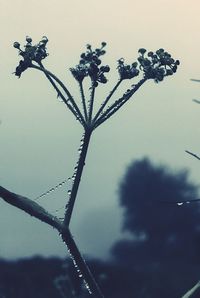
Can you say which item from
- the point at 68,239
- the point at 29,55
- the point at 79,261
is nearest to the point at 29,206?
the point at 68,239

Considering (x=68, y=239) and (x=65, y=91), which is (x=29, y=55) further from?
(x=68, y=239)

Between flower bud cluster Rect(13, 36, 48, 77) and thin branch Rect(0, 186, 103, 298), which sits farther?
flower bud cluster Rect(13, 36, 48, 77)

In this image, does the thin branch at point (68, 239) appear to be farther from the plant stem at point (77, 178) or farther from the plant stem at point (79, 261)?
the plant stem at point (77, 178)

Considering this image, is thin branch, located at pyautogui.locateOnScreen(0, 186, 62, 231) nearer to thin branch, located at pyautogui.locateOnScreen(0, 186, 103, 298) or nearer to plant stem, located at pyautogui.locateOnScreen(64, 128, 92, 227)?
thin branch, located at pyautogui.locateOnScreen(0, 186, 103, 298)

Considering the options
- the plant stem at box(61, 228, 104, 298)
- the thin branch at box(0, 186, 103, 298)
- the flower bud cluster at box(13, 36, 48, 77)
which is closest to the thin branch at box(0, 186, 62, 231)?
the thin branch at box(0, 186, 103, 298)

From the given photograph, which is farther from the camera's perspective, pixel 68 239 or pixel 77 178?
pixel 77 178

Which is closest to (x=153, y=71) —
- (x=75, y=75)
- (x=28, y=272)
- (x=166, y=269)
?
(x=75, y=75)

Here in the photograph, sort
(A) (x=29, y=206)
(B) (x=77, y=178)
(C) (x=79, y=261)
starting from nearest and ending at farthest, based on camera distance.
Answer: (A) (x=29, y=206), (C) (x=79, y=261), (B) (x=77, y=178)

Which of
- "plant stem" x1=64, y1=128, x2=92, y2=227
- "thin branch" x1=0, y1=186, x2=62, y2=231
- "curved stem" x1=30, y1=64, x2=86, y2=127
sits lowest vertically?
"thin branch" x1=0, y1=186, x2=62, y2=231

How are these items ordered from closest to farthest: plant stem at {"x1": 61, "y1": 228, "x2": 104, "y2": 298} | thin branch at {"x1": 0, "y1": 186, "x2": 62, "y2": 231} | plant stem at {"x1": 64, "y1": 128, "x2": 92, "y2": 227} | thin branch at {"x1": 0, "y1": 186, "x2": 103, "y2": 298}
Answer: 1. thin branch at {"x1": 0, "y1": 186, "x2": 62, "y2": 231}
2. thin branch at {"x1": 0, "y1": 186, "x2": 103, "y2": 298}
3. plant stem at {"x1": 61, "y1": 228, "x2": 104, "y2": 298}
4. plant stem at {"x1": 64, "y1": 128, "x2": 92, "y2": 227}
